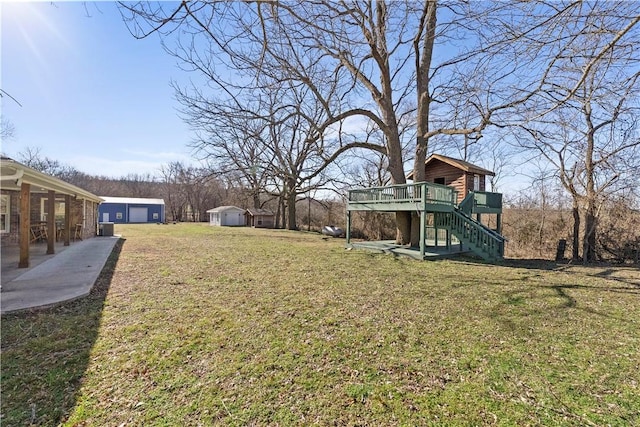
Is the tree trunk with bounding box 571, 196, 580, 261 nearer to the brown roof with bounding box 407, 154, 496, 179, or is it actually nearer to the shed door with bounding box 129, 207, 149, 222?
the brown roof with bounding box 407, 154, 496, 179

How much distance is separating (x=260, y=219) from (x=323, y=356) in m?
29.3

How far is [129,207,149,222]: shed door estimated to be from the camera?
112 feet

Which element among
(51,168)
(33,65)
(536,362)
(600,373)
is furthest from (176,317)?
(51,168)

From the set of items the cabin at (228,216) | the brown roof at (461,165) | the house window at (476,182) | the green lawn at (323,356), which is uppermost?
the brown roof at (461,165)

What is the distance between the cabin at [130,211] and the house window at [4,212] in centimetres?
2402

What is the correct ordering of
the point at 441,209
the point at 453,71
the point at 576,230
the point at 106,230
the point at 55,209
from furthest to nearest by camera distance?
1. the point at 106,230
2. the point at 55,209
3. the point at 576,230
4. the point at 441,209
5. the point at 453,71

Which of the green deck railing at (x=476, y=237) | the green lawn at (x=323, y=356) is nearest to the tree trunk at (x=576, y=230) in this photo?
the green deck railing at (x=476, y=237)

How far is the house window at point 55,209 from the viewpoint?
12.5 meters

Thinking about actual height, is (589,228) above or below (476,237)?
above

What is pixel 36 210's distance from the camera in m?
12.2

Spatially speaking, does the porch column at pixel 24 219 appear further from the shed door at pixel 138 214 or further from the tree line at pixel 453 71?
the shed door at pixel 138 214

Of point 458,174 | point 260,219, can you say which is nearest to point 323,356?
point 458,174

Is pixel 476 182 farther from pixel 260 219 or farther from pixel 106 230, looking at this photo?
pixel 260 219

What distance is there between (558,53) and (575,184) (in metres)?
9.71
